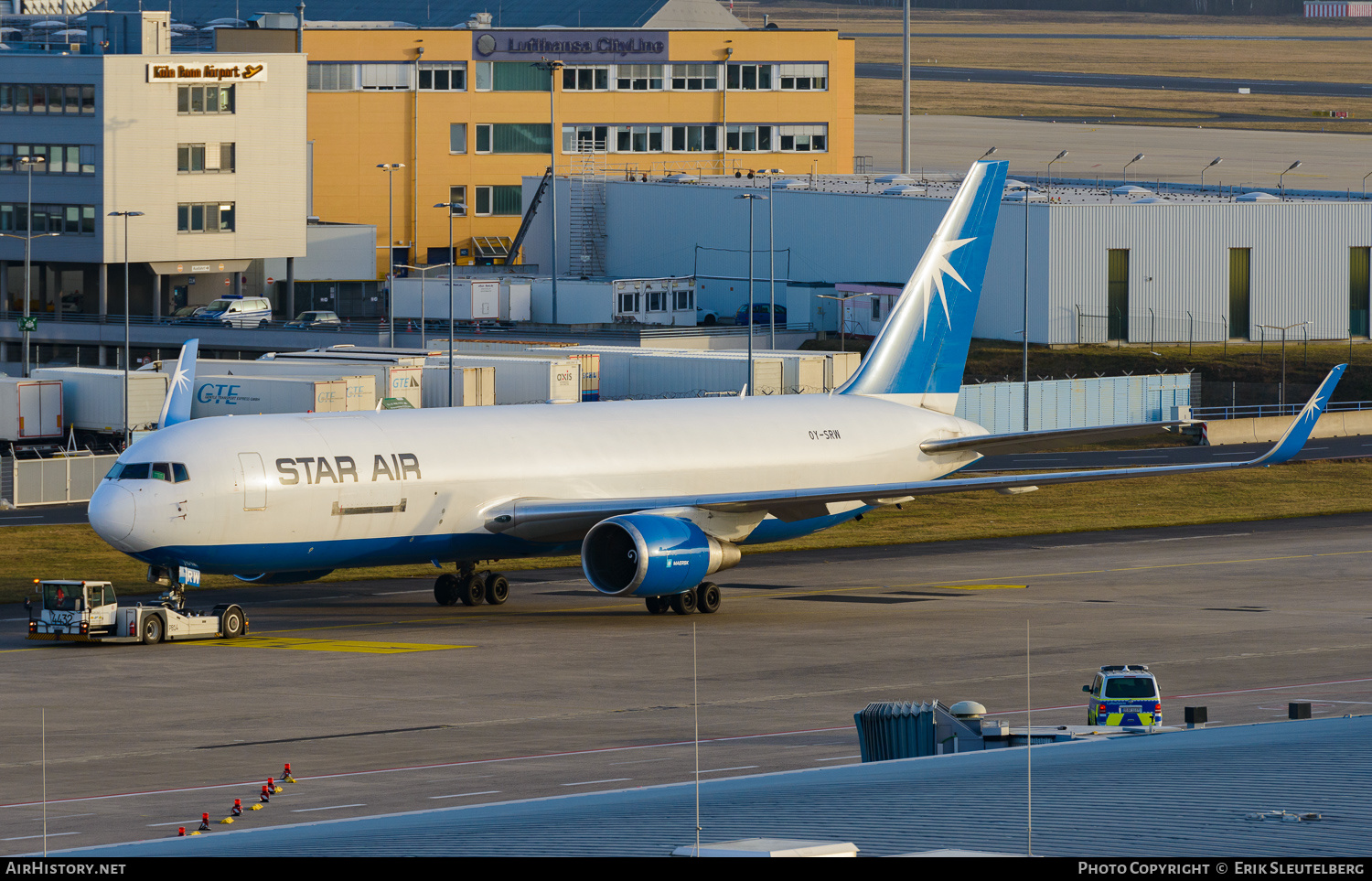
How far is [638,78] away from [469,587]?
401 feet

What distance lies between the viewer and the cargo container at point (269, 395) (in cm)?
9262

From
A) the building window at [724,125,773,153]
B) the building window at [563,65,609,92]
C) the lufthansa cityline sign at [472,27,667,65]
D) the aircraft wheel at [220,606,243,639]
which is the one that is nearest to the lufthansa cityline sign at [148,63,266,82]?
the lufthansa cityline sign at [472,27,667,65]

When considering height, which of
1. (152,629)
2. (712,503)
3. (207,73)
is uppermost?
(207,73)

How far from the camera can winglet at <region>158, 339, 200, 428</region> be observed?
172ft

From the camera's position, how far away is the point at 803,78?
17650 cm

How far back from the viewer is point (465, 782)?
3194 cm

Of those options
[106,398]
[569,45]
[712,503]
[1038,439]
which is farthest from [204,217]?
[1038,439]

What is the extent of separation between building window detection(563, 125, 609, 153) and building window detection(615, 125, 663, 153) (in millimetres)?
1371

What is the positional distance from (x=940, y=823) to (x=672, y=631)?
29.5 m

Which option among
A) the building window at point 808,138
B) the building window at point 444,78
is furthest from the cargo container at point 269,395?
the building window at point 808,138

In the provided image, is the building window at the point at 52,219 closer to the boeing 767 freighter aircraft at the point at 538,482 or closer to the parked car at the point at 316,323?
the parked car at the point at 316,323

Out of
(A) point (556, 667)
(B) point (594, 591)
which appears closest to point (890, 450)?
(B) point (594, 591)

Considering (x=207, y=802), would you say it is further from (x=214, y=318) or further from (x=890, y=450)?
(x=214, y=318)

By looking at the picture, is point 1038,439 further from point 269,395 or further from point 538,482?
point 269,395
